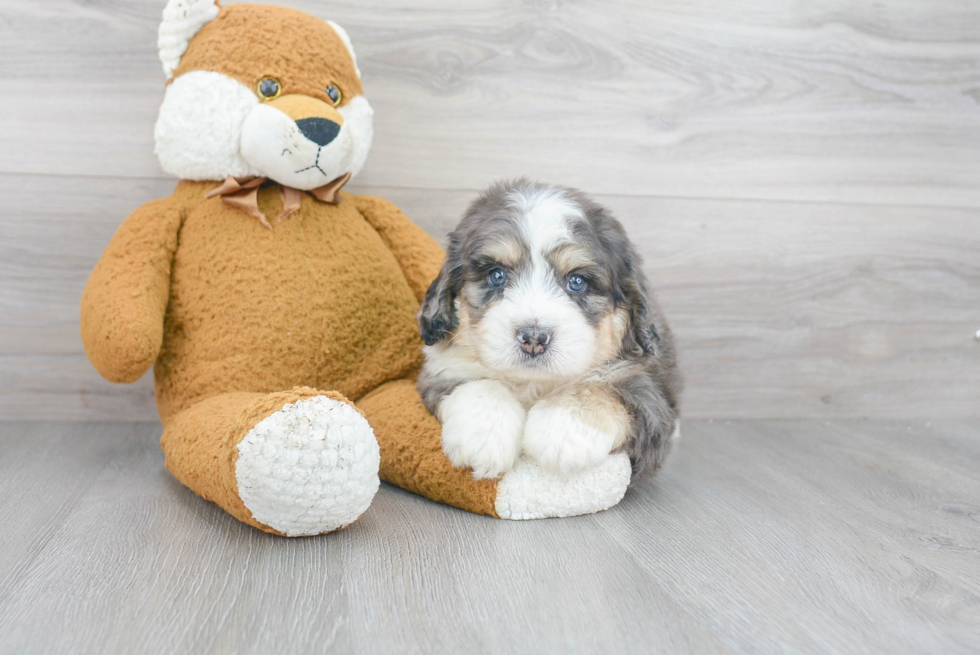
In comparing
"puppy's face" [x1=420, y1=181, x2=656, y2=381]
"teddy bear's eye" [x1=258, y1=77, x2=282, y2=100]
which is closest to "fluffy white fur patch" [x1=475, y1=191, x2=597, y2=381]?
"puppy's face" [x1=420, y1=181, x2=656, y2=381]

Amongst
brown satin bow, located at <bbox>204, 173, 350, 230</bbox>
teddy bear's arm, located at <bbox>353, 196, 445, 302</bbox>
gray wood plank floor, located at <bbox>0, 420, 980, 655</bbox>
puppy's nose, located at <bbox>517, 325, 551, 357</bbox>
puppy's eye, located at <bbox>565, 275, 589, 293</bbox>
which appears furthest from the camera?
teddy bear's arm, located at <bbox>353, 196, 445, 302</bbox>

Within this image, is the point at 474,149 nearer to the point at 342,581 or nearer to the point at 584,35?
the point at 584,35

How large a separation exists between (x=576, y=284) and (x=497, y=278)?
0.58 ft

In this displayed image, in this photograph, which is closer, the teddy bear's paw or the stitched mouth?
the teddy bear's paw

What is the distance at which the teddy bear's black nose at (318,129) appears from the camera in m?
1.82

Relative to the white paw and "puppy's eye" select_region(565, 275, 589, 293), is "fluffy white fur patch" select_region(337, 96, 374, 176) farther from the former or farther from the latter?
the white paw

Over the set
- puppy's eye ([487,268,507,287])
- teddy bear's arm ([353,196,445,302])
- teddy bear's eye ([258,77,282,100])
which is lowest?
teddy bear's arm ([353,196,445,302])

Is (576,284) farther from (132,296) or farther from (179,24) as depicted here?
(179,24)

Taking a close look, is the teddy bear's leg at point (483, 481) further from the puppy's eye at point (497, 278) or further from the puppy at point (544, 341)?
the puppy's eye at point (497, 278)

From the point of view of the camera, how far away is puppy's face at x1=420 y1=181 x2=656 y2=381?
1.57 meters

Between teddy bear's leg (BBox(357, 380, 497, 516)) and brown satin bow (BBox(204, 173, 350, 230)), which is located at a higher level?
brown satin bow (BBox(204, 173, 350, 230))

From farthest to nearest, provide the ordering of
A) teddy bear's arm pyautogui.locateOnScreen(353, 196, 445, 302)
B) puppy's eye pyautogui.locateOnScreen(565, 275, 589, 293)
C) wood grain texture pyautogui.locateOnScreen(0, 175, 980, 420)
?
wood grain texture pyautogui.locateOnScreen(0, 175, 980, 420)
teddy bear's arm pyautogui.locateOnScreen(353, 196, 445, 302)
puppy's eye pyautogui.locateOnScreen(565, 275, 589, 293)

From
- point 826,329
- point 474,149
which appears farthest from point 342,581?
point 826,329

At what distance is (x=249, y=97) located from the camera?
1839mm
